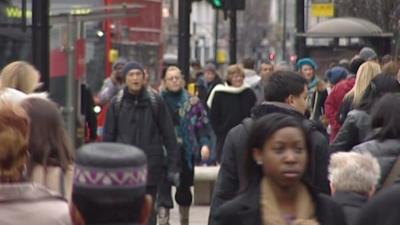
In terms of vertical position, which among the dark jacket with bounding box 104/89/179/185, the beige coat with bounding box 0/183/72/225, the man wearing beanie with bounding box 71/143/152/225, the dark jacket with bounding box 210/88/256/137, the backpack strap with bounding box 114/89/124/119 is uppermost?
the man wearing beanie with bounding box 71/143/152/225

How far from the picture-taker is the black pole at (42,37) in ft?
44.6

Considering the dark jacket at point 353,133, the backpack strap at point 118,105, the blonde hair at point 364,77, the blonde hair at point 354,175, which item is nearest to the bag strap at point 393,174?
the blonde hair at point 354,175

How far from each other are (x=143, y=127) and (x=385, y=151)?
464 cm

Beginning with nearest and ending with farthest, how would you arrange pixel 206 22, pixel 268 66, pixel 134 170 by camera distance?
pixel 134 170, pixel 268 66, pixel 206 22

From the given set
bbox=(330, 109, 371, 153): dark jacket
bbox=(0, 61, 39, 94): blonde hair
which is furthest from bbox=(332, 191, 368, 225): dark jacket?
bbox=(330, 109, 371, 153): dark jacket

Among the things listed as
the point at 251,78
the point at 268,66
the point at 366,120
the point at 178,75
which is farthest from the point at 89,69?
the point at 366,120

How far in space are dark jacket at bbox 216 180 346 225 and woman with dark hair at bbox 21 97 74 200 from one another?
55.1 inches

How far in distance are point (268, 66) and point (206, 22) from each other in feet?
278

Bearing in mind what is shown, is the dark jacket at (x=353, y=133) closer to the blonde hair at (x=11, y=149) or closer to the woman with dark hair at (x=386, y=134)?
the woman with dark hair at (x=386, y=134)

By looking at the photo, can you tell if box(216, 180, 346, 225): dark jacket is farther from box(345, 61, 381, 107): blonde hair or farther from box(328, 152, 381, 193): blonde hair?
box(345, 61, 381, 107): blonde hair

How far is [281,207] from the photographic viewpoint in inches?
221

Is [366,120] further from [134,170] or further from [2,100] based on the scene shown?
[134,170]

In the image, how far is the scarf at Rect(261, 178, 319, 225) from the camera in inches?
218

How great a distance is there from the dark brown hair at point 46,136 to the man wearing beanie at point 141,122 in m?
5.29
